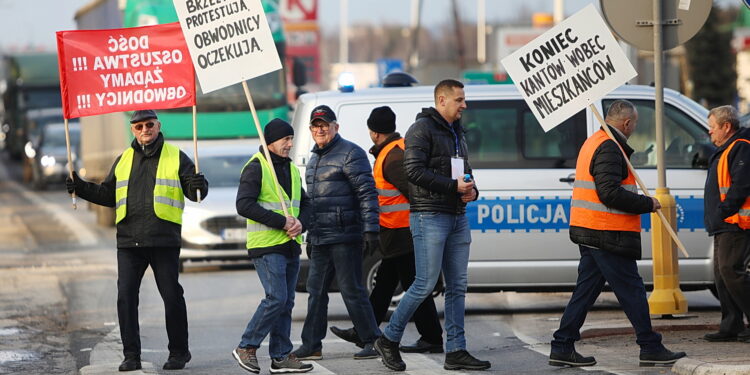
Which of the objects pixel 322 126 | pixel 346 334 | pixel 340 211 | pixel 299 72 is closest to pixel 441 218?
pixel 340 211

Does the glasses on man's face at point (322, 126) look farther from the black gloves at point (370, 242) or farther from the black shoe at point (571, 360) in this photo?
the black shoe at point (571, 360)

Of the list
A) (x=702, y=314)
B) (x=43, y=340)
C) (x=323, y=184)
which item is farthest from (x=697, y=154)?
(x=43, y=340)

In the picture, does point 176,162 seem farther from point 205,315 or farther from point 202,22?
point 205,315

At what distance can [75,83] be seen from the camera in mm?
9875

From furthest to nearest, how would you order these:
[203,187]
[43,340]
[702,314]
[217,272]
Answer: [217,272] → [702,314] → [43,340] → [203,187]

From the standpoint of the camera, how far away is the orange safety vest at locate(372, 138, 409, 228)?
1029cm

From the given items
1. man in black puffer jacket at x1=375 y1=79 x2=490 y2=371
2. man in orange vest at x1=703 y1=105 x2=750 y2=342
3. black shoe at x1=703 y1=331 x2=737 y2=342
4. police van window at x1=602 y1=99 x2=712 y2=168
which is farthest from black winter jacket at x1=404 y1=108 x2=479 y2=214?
police van window at x1=602 y1=99 x2=712 y2=168

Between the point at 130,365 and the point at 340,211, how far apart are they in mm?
1693

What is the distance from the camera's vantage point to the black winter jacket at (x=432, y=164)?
8992mm

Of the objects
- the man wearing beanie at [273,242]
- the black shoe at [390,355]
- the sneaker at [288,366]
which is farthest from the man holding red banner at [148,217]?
the black shoe at [390,355]

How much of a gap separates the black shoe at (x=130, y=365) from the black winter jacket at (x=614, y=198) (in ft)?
9.74

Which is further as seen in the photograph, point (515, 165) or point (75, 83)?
point (515, 165)

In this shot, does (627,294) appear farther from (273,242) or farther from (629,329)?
(273,242)

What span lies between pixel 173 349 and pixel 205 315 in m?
3.55
